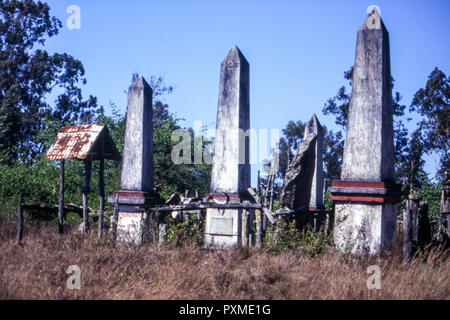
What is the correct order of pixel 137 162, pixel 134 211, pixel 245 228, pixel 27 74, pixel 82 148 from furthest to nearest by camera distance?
pixel 27 74 < pixel 137 162 < pixel 134 211 < pixel 82 148 < pixel 245 228

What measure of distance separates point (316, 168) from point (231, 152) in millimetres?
4515

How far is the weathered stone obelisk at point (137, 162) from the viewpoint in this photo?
12.9 meters

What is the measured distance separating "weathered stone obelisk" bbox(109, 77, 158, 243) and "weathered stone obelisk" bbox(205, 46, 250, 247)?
189 centimetres

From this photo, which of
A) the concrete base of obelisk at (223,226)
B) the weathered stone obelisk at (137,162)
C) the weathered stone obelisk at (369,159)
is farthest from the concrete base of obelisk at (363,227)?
the weathered stone obelisk at (137,162)

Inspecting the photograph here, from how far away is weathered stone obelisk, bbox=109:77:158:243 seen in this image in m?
12.9

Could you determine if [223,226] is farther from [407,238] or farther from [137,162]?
[407,238]

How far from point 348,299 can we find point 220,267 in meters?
2.31

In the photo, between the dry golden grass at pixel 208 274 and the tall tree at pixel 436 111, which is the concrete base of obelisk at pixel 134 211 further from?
the tall tree at pixel 436 111

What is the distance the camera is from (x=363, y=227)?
9.47 meters

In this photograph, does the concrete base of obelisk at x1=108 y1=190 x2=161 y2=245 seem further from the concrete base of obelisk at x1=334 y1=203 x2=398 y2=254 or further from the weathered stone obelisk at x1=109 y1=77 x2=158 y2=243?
the concrete base of obelisk at x1=334 y1=203 x2=398 y2=254

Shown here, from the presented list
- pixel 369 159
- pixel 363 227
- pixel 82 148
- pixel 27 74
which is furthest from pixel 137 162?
pixel 27 74

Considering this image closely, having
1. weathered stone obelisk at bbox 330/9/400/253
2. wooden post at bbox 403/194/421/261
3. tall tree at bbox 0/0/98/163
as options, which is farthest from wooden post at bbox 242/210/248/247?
tall tree at bbox 0/0/98/163
